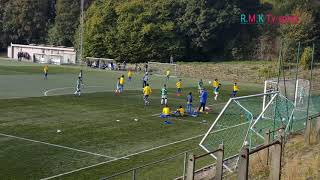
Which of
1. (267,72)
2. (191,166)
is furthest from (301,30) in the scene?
(191,166)

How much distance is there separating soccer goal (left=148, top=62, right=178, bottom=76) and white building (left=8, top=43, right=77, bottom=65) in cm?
1998

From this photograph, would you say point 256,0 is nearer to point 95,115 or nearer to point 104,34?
point 104,34

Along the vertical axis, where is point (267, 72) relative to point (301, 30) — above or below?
below

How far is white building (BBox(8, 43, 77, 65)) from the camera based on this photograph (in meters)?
86.5

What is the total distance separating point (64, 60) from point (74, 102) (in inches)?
2246

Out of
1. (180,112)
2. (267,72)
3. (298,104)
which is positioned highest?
(267,72)

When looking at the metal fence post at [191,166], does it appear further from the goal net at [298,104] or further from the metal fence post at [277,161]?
the goal net at [298,104]

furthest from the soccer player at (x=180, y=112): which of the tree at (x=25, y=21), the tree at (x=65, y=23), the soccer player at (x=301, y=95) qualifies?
the tree at (x=25, y=21)

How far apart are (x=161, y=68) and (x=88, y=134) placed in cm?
5009

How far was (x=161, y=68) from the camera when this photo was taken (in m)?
72.2

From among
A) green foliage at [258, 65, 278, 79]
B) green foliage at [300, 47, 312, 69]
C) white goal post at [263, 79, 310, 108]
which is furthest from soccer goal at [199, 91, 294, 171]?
green foliage at [258, 65, 278, 79]

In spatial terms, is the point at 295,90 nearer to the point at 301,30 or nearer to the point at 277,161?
the point at 277,161

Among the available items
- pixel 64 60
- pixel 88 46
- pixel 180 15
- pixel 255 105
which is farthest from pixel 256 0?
pixel 255 105

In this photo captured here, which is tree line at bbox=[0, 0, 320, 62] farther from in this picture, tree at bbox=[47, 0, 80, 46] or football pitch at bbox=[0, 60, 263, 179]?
football pitch at bbox=[0, 60, 263, 179]
